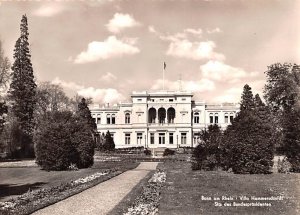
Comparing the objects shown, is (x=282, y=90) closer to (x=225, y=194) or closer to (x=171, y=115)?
(x=171, y=115)

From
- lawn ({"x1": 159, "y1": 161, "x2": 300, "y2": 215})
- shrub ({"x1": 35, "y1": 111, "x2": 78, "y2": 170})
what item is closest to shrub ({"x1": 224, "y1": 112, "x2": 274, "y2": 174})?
lawn ({"x1": 159, "y1": 161, "x2": 300, "y2": 215})

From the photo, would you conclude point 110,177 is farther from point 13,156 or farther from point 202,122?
point 202,122

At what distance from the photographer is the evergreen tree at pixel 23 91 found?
49.5 m

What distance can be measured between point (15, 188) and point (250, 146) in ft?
39.3

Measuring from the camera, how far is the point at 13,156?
47.7 meters

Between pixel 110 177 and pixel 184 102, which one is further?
pixel 184 102

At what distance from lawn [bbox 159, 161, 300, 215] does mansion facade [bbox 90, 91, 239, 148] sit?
191ft

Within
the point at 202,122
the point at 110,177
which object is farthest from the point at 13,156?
the point at 202,122

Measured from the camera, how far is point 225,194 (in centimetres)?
1442

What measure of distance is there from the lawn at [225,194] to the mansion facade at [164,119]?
5823cm

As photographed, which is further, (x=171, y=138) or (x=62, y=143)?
(x=171, y=138)

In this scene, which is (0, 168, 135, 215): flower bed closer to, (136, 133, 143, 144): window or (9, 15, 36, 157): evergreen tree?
(9, 15, 36, 157): evergreen tree

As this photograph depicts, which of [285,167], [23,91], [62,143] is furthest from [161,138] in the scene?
[285,167]

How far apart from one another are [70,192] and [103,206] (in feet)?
10.7
